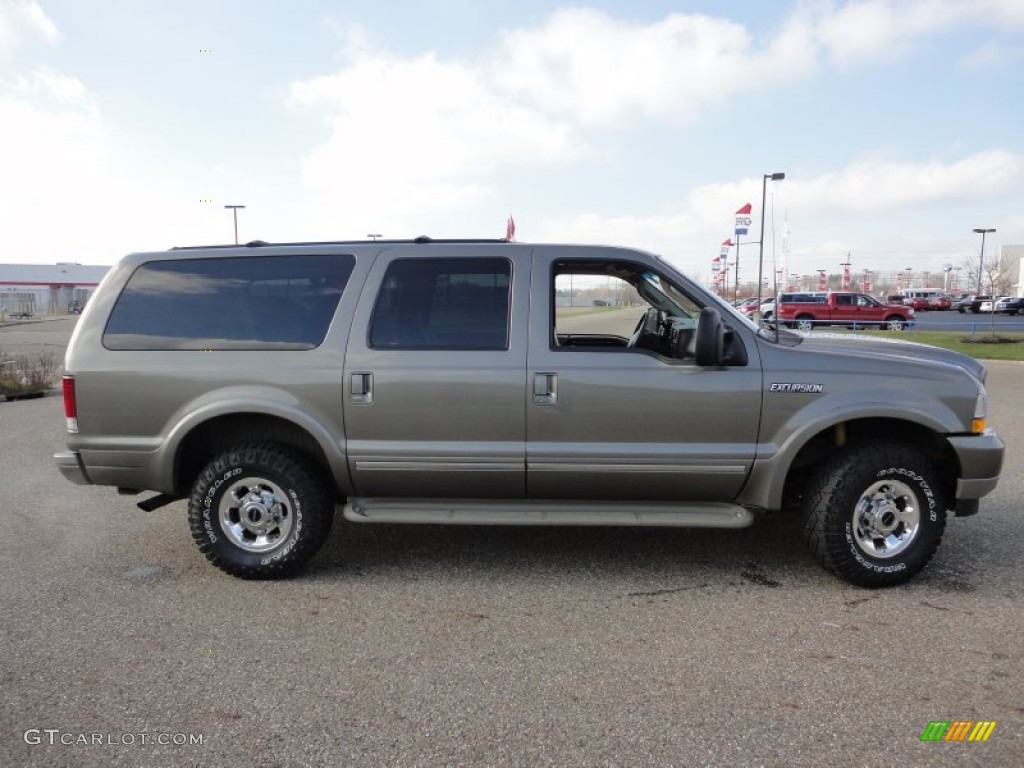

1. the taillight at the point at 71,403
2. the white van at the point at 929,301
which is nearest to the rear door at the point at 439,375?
the taillight at the point at 71,403

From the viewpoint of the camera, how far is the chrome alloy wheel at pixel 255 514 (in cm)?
399

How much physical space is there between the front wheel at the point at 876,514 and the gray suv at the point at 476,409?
1 centimetres

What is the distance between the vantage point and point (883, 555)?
150 inches

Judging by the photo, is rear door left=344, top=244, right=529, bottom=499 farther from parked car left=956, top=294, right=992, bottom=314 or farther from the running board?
parked car left=956, top=294, right=992, bottom=314

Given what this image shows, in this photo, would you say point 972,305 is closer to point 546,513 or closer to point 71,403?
point 546,513

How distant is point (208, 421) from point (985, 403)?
441cm

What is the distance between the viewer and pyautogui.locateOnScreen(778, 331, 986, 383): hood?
386 cm

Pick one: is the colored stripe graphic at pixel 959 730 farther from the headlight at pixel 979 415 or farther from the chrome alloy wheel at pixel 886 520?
the headlight at pixel 979 415

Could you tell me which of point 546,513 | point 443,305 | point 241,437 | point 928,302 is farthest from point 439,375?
point 928,302

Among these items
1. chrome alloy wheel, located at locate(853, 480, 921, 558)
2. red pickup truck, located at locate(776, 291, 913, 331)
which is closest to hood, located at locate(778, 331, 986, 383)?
chrome alloy wheel, located at locate(853, 480, 921, 558)

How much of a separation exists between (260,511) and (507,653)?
1.76 m

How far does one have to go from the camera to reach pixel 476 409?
3830 mm

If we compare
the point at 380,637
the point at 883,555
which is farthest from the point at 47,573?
the point at 883,555

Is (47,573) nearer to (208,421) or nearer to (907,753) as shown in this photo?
(208,421)
